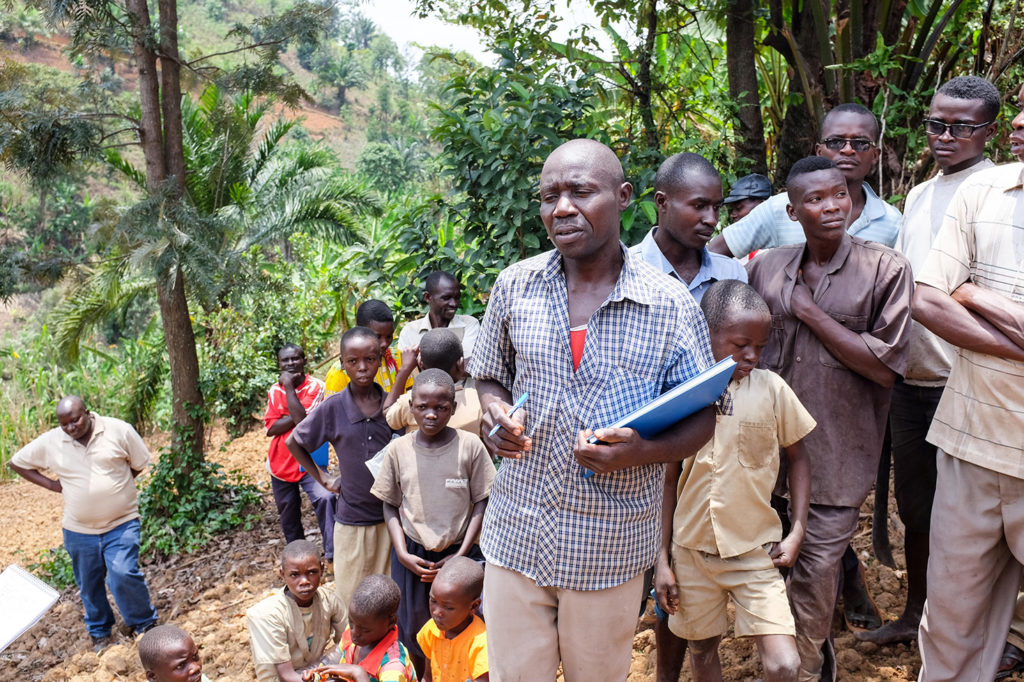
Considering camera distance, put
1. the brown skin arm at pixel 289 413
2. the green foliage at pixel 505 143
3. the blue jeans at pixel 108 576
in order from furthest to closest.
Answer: the brown skin arm at pixel 289 413 → the blue jeans at pixel 108 576 → the green foliage at pixel 505 143

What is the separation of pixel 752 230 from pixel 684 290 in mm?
1718

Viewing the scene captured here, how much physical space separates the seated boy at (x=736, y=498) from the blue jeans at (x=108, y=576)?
416 cm

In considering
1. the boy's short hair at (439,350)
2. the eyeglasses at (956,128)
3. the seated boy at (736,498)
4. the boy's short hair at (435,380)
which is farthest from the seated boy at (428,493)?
the eyeglasses at (956,128)

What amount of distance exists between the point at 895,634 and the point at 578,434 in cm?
240

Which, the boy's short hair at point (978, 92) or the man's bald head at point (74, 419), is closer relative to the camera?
the boy's short hair at point (978, 92)

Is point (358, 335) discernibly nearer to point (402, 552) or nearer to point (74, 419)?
point (402, 552)

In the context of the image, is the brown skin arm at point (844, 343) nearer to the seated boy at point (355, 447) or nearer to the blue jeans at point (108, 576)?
the seated boy at point (355, 447)

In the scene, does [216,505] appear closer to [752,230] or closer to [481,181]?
[481,181]

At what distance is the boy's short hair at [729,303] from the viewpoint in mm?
3031

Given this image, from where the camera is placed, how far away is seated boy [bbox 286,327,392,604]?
4.38 metres

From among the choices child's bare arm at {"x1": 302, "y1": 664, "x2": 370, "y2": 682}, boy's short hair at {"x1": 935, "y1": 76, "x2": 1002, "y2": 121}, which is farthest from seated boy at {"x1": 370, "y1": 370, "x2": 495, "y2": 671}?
boy's short hair at {"x1": 935, "y1": 76, "x2": 1002, "y2": 121}

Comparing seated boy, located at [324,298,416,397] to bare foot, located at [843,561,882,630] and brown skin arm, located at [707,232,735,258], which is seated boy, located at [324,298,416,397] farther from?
bare foot, located at [843,561,882,630]

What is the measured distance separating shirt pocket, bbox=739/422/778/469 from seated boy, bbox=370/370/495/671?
51.7 inches

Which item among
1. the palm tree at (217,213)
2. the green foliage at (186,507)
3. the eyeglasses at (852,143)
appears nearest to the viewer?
the eyeglasses at (852,143)
